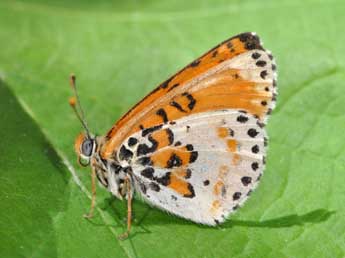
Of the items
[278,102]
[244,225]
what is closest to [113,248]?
[244,225]

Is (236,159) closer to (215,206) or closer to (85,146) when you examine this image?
(215,206)

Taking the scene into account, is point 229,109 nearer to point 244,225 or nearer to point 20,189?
point 244,225

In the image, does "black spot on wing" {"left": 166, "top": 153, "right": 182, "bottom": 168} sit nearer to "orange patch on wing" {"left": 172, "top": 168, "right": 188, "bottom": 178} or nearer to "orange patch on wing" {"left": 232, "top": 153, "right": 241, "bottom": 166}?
"orange patch on wing" {"left": 172, "top": 168, "right": 188, "bottom": 178}

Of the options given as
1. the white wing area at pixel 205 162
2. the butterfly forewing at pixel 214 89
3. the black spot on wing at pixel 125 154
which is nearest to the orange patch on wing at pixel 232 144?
the white wing area at pixel 205 162

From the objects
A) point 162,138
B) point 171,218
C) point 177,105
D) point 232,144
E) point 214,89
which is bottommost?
point 171,218

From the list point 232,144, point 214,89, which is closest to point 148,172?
point 232,144

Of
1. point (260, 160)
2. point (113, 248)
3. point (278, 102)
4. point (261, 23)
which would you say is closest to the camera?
point (113, 248)

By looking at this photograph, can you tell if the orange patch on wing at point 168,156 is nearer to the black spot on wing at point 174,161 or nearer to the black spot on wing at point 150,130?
the black spot on wing at point 174,161
